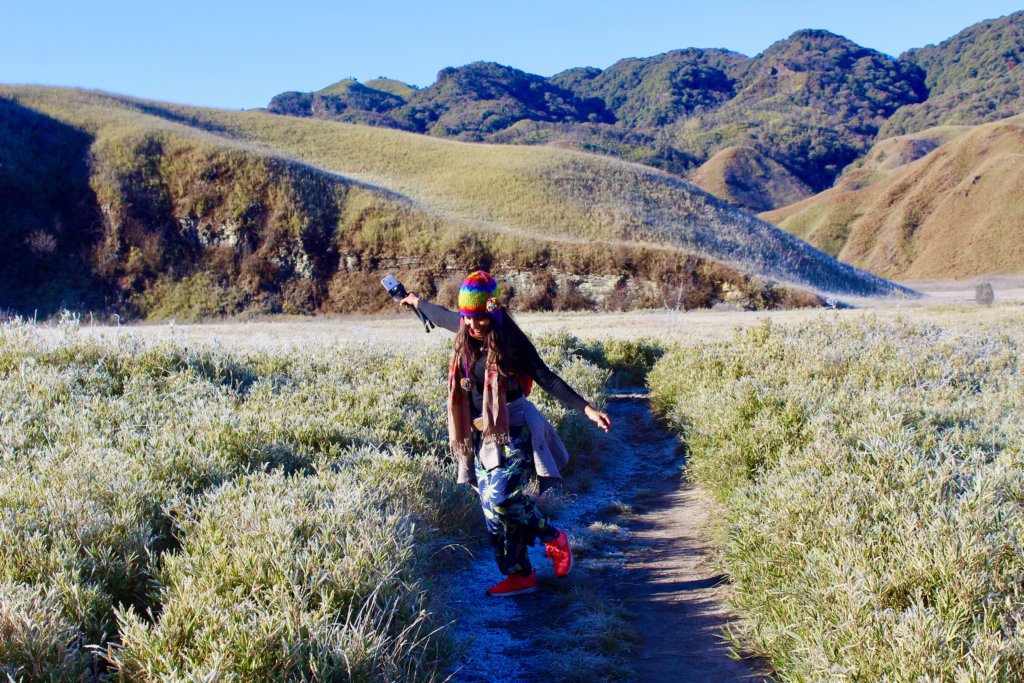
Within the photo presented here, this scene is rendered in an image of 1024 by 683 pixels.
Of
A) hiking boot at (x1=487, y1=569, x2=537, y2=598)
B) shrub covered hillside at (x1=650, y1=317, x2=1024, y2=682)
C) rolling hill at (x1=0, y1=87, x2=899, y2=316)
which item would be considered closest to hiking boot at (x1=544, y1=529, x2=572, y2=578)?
hiking boot at (x1=487, y1=569, x2=537, y2=598)

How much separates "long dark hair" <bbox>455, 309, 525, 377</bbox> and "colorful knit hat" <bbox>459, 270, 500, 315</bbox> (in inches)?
3.2

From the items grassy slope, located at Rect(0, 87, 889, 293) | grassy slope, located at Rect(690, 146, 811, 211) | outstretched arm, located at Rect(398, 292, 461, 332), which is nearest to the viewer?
outstretched arm, located at Rect(398, 292, 461, 332)

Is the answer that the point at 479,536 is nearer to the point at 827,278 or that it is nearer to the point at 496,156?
the point at 827,278

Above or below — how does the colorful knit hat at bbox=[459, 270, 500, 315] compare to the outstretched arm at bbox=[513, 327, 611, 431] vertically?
above

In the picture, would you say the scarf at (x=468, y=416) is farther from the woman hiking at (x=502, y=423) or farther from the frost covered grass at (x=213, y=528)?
the frost covered grass at (x=213, y=528)

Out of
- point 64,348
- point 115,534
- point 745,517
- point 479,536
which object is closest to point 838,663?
point 745,517

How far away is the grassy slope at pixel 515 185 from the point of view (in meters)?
42.9

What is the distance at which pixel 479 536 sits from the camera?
18.2ft

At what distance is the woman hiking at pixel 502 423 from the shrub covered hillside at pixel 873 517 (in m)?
1.31

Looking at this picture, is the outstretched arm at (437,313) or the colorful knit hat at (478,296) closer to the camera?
the colorful knit hat at (478,296)

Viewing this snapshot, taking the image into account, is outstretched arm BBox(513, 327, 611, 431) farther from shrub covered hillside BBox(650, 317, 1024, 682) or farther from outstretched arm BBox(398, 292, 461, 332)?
shrub covered hillside BBox(650, 317, 1024, 682)

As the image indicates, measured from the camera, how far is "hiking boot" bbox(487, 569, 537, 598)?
187 inches

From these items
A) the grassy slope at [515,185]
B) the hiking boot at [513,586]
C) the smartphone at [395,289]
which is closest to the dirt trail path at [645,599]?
the hiking boot at [513,586]

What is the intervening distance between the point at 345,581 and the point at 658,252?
35911mm
